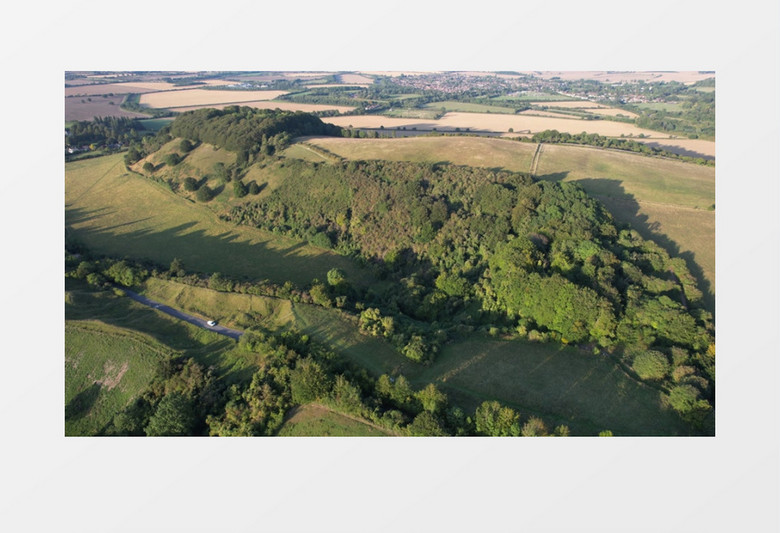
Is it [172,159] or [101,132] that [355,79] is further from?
[172,159]

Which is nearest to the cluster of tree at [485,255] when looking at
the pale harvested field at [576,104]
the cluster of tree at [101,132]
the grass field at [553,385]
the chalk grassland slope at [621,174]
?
the grass field at [553,385]

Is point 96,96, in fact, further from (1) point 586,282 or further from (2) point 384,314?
(1) point 586,282

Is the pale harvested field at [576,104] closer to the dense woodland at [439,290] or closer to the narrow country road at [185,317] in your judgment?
the dense woodland at [439,290]

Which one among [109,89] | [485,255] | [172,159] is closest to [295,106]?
[172,159]

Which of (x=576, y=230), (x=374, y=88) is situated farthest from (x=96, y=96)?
(x=576, y=230)

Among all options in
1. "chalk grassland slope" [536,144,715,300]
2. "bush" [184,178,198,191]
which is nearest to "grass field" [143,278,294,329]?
"bush" [184,178,198,191]

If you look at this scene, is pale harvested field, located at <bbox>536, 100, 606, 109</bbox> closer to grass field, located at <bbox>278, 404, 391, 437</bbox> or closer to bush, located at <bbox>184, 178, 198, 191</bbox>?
bush, located at <bbox>184, 178, 198, 191</bbox>
